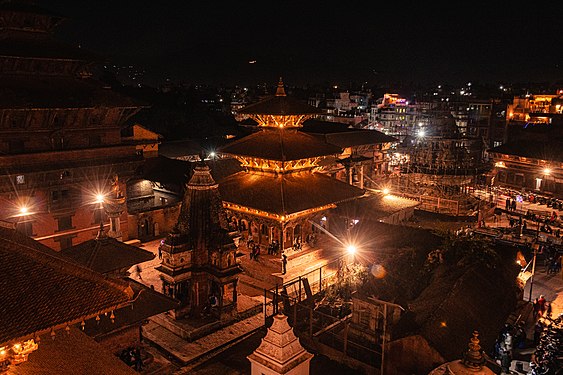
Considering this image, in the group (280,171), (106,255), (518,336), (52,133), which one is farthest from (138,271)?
(518,336)

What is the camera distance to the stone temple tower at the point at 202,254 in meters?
18.4

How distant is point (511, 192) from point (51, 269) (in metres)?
46.9

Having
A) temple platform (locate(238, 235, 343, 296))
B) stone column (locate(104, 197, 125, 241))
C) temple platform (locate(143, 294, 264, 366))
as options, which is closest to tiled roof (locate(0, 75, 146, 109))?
stone column (locate(104, 197, 125, 241))

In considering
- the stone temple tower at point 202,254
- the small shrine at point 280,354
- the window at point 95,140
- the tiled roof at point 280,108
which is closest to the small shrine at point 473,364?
the small shrine at point 280,354

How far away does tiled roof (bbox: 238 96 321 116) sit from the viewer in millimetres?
26641

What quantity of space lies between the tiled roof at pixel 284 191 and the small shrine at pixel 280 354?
1098 cm

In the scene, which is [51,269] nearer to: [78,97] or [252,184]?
[252,184]

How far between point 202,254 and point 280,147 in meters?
9.14

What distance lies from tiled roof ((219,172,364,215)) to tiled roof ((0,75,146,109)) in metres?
8.83

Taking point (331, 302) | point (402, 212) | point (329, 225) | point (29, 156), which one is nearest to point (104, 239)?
point (331, 302)

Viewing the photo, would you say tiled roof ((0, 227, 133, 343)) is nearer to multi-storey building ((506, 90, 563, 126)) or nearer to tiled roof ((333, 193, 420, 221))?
tiled roof ((333, 193, 420, 221))

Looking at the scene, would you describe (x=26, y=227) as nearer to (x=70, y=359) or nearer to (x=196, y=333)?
(x=196, y=333)

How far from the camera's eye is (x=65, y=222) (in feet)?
91.4

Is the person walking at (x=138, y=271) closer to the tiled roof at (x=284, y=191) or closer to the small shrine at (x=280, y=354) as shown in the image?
the tiled roof at (x=284, y=191)
